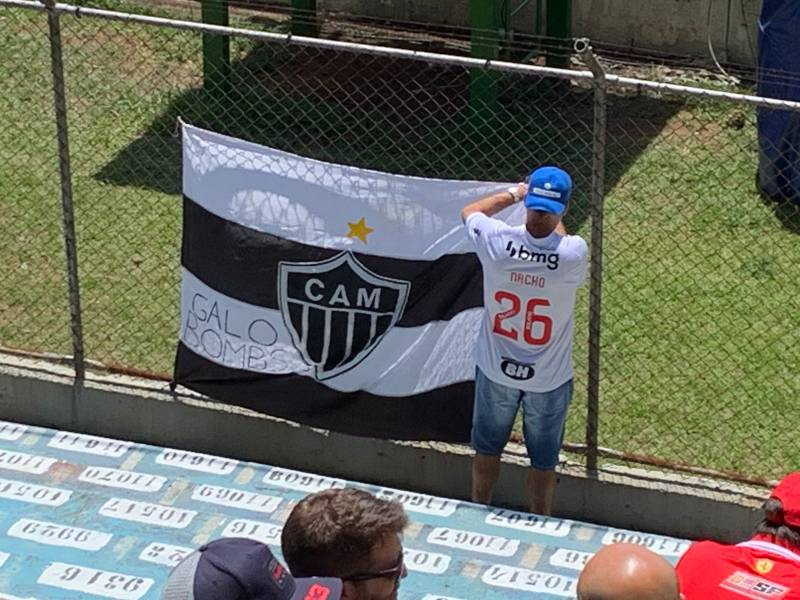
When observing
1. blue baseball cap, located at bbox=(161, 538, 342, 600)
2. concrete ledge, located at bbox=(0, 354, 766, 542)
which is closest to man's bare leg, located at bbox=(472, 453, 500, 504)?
concrete ledge, located at bbox=(0, 354, 766, 542)

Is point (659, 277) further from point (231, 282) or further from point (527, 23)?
point (527, 23)

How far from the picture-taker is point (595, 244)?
271 inches

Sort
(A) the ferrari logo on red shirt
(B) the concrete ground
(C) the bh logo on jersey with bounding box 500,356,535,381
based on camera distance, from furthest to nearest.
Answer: (C) the bh logo on jersey with bounding box 500,356,535,381 → (B) the concrete ground → (A) the ferrari logo on red shirt

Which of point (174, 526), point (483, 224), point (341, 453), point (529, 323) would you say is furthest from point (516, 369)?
point (174, 526)

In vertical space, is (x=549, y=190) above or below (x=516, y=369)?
above

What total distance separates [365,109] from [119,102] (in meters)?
2.24

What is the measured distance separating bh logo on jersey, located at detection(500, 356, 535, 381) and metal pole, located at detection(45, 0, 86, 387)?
242 cm

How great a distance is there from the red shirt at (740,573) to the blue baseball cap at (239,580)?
148cm

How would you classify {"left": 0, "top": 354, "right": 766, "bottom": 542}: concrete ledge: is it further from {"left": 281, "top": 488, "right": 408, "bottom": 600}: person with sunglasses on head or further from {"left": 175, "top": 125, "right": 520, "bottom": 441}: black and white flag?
{"left": 281, "top": 488, "right": 408, "bottom": 600}: person with sunglasses on head

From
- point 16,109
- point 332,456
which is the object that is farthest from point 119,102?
point 332,456

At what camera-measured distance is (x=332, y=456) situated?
7.48 meters

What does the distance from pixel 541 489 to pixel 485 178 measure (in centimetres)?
549

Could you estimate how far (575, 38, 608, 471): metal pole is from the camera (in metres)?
6.58

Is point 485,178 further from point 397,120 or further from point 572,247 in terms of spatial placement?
point 572,247
